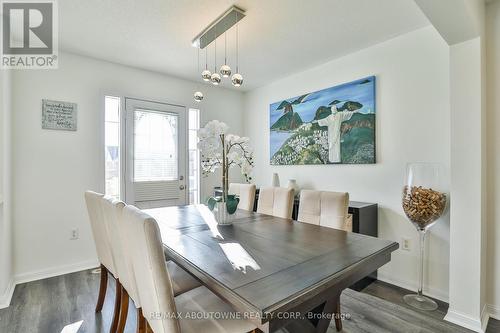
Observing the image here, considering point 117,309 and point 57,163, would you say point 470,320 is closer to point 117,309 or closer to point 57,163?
point 117,309

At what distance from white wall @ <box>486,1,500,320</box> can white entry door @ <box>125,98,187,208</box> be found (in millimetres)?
3401

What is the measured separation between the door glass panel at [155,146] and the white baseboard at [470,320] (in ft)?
10.9

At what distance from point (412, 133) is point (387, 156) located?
318mm

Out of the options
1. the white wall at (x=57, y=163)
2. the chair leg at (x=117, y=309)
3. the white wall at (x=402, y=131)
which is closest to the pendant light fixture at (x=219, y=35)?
the white wall at (x=57, y=163)

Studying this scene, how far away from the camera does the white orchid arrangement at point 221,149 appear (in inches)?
71.1

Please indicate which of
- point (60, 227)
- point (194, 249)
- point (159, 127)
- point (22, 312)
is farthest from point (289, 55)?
point (22, 312)

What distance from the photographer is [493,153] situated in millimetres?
2047

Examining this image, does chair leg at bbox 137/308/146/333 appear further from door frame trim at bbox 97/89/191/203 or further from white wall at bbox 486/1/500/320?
white wall at bbox 486/1/500/320

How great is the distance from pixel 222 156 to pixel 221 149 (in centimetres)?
6

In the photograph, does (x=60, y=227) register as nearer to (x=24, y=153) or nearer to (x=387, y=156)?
(x=24, y=153)

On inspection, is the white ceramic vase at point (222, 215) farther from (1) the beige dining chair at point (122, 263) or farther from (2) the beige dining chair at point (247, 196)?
(2) the beige dining chair at point (247, 196)

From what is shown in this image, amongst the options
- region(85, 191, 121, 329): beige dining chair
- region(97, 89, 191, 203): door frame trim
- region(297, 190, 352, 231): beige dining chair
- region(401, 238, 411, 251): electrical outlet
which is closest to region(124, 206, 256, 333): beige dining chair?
region(85, 191, 121, 329): beige dining chair

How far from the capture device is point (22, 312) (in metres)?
2.12

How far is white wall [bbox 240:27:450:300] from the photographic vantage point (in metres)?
2.36
